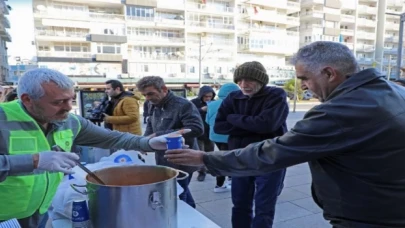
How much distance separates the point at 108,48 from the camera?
34.5m

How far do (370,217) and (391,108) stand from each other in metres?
0.45

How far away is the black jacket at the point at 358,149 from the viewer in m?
1.19

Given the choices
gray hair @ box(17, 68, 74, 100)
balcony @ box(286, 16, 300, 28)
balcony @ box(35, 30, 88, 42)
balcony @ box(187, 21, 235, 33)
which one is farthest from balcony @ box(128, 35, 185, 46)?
gray hair @ box(17, 68, 74, 100)

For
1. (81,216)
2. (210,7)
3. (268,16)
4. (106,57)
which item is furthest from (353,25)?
(81,216)

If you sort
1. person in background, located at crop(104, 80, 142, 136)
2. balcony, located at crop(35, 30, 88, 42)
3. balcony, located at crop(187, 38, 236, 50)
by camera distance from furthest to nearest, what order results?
balcony, located at crop(187, 38, 236, 50)
balcony, located at crop(35, 30, 88, 42)
person in background, located at crop(104, 80, 142, 136)

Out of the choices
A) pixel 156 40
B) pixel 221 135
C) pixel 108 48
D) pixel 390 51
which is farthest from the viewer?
pixel 390 51

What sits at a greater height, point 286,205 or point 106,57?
point 106,57

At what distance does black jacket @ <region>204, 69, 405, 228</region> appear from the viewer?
1.19 metres

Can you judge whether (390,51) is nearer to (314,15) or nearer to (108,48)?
(314,15)

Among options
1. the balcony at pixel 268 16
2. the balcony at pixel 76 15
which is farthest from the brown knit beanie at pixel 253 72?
the balcony at pixel 268 16

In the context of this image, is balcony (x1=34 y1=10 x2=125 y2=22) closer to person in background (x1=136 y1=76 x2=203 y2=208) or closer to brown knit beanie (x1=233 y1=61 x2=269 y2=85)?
person in background (x1=136 y1=76 x2=203 y2=208)

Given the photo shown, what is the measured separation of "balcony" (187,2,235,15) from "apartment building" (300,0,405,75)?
1411cm

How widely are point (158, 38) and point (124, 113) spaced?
1317 inches

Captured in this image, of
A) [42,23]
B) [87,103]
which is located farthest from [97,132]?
[42,23]
